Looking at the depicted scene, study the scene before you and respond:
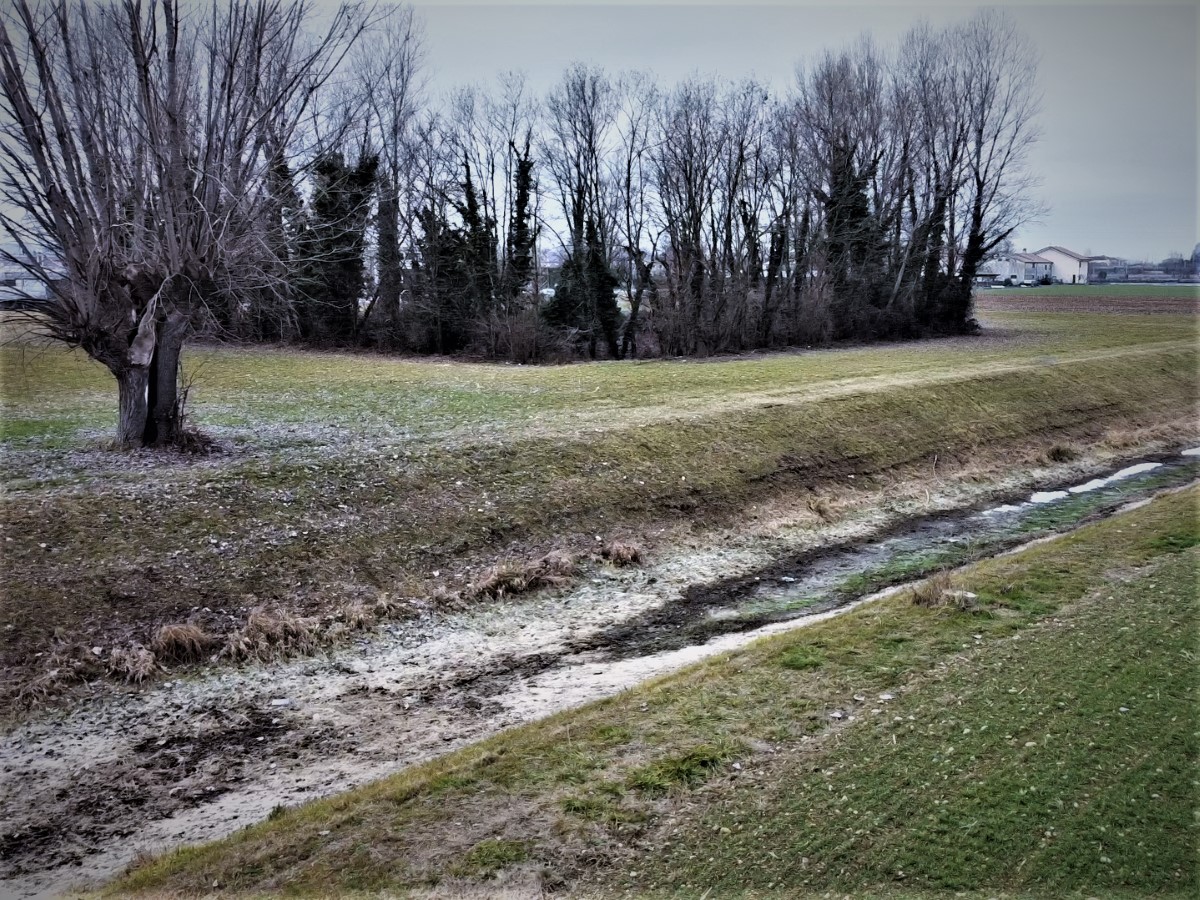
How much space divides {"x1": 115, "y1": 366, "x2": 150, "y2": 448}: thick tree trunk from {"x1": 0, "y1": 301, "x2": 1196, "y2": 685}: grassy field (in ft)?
1.10

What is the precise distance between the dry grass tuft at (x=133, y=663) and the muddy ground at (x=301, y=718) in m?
0.16

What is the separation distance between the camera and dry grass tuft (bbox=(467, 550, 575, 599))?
10.2 m

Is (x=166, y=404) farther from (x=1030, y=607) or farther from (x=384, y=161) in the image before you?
(x=384, y=161)

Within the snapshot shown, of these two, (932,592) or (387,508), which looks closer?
(932,592)

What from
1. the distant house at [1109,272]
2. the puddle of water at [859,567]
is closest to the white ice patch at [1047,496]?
the puddle of water at [859,567]

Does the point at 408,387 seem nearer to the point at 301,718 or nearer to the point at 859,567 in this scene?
the point at 859,567

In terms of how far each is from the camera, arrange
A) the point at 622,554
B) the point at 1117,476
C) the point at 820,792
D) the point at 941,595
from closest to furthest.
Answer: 1. the point at 820,792
2. the point at 941,595
3. the point at 622,554
4. the point at 1117,476

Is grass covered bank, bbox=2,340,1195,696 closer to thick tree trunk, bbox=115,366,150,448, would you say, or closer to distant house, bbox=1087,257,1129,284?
thick tree trunk, bbox=115,366,150,448

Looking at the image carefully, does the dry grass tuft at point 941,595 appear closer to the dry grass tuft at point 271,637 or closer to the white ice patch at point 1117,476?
the dry grass tuft at point 271,637

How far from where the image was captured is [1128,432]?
64.8 ft

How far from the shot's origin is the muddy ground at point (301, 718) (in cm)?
609

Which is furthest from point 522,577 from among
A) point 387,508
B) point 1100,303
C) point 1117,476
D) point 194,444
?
point 1100,303

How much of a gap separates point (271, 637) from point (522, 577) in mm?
2896

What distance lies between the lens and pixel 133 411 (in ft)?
39.5
